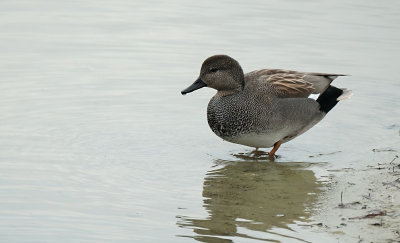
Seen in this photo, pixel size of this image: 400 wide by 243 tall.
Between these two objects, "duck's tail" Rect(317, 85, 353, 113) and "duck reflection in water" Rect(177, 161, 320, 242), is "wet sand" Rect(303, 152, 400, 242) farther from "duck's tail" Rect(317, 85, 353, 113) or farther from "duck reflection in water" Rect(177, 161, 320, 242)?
"duck's tail" Rect(317, 85, 353, 113)

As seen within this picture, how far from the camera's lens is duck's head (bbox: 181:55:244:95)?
9055mm

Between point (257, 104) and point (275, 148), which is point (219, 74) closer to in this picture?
point (257, 104)

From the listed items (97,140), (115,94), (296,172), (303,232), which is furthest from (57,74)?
(303,232)

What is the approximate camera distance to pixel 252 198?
7289mm

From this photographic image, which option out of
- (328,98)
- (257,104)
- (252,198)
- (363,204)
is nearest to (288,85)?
(257,104)

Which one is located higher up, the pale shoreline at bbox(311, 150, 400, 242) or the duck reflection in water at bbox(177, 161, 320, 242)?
the pale shoreline at bbox(311, 150, 400, 242)

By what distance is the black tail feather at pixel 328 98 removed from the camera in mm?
9516

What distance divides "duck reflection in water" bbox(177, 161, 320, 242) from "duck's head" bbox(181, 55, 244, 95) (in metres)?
1.01

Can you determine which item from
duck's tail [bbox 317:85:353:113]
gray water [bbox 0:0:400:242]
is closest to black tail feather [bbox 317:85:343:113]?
duck's tail [bbox 317:85:353:113]

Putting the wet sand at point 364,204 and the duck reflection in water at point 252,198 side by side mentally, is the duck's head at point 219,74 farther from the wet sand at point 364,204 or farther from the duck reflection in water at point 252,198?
the wet sand at point 364,204

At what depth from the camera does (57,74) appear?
448 inches

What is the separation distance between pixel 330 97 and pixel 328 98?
4cm

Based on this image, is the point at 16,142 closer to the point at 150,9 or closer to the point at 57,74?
the point at 57,74

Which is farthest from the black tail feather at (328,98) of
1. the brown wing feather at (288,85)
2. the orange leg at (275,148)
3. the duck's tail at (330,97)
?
the orange leg at (275,148)
